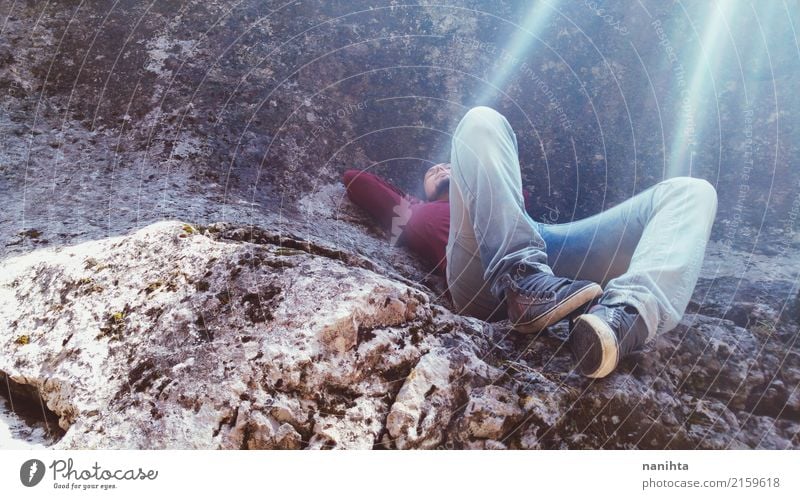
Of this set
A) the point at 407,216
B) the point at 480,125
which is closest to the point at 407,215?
the point at 407,216

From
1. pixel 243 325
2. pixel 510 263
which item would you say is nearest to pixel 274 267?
pixel 243 325

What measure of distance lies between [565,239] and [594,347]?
18.2 inches

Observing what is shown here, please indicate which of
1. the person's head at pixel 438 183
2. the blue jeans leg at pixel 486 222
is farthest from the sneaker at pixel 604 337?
the person's head at pixel 438 183

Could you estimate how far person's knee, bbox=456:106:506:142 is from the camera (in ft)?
3.44

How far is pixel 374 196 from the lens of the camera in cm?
145

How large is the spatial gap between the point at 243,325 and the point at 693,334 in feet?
2.62

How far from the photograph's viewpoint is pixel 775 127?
59.9 inches

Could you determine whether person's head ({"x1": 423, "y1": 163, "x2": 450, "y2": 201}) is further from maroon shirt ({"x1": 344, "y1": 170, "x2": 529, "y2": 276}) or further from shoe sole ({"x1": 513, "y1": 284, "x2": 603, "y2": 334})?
shoe sole ({"x1": 513, "y1": 284, "x2": 603, "y2": 334})

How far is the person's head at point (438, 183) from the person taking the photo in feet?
4.83
